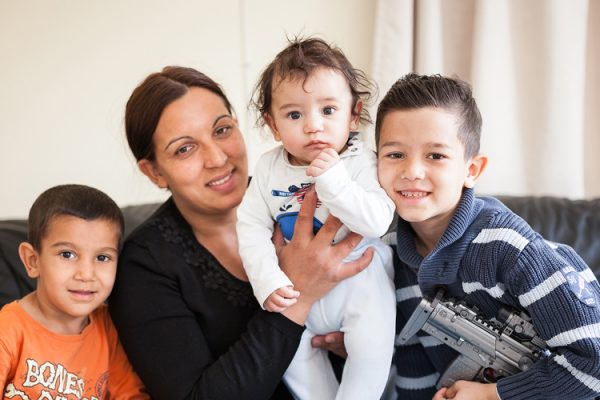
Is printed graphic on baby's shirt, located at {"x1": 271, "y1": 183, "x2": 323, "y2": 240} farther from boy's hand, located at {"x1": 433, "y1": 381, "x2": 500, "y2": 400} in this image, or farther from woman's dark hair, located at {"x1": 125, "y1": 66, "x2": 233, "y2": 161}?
boy's hand, located at {"x1": 433, "y1": 381, "x2": 500, "y2": 400}

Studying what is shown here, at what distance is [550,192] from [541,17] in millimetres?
625

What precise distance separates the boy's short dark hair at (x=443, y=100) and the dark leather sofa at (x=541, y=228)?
67 centimetres

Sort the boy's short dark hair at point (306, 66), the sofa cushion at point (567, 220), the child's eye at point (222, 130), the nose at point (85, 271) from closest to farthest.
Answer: the boy's short dark hair at point (306, 66) < the nose at point (85, 271) < the child's eye at point (222, 130) < the sofa cushion at point (567, 220)

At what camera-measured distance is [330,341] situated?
4.34ft

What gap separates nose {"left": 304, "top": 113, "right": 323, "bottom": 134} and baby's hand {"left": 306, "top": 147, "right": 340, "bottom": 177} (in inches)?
2.9

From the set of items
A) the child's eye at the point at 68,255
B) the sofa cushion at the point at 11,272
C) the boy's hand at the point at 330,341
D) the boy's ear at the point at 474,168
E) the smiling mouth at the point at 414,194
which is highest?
the boy's ear at the point at 474,168

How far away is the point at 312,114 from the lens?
46.7 inches

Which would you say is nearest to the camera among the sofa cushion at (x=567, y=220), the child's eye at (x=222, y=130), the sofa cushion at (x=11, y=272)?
the child's eye at (x=222, y=130)

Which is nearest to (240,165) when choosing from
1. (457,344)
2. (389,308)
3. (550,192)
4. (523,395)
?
(389,308)

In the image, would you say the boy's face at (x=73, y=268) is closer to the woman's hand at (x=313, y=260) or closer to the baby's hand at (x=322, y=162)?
the woman's hand at (x=313, y=260)

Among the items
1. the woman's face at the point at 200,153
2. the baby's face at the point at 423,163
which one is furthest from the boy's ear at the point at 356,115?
the woman's face at the point at 200,153

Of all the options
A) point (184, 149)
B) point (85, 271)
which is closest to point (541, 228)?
point (184, 149)

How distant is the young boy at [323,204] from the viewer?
3.80ft

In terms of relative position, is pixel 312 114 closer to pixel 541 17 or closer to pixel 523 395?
pixel 523 395
